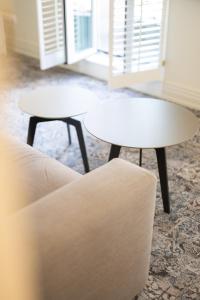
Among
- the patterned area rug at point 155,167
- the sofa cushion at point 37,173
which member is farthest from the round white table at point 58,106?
the sofa cushion at point 37,173

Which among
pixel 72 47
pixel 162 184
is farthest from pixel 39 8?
pixel 162 184

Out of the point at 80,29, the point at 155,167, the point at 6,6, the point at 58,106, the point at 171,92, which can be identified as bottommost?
the point at 155,167

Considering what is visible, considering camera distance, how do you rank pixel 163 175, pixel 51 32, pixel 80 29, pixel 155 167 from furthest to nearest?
pixel 80 29
pixel 51 32
pixel 155 167
pixel 163 175

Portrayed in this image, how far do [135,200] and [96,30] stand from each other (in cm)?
293

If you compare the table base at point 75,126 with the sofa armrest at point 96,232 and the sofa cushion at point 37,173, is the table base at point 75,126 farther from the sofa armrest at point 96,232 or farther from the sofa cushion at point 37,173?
the sofa armrest at point 96,232

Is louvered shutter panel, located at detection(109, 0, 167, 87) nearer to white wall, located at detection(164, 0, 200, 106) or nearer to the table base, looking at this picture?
white wall, located at detection(164, 0, 200, 106)

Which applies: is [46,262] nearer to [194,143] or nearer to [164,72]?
[194,143]

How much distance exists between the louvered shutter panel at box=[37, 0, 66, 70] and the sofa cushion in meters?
2.04

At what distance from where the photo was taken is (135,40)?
3.15 metres

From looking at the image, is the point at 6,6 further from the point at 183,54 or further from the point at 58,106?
→ the point at 58,106

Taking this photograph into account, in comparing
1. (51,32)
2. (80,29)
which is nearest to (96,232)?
(51,32)

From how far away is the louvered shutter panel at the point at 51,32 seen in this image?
3535 mm

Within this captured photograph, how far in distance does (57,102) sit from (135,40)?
1.10 meters

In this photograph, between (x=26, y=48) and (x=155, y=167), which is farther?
(x=26, y=48)
